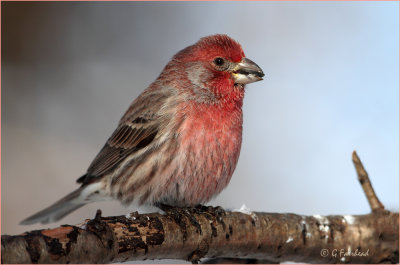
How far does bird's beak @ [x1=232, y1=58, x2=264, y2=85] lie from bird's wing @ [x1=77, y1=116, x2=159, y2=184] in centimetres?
88

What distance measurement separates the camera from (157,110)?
188 inches

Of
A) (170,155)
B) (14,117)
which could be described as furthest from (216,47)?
(14,117)

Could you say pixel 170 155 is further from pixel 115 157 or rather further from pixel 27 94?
pixel 27 94

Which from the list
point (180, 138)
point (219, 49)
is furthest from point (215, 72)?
point (180, 138)

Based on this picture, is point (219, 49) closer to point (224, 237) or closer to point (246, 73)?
point (246, 73)

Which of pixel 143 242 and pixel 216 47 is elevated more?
pixel 216 47

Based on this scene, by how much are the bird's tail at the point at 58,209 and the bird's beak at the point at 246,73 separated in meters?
1.82

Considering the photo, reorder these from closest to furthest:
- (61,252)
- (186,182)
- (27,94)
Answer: (61,252), (186,182), (27,94)

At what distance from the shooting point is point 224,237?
4164 mm

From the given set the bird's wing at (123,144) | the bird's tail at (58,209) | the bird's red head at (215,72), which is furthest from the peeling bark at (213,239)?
the bird's tail at (58,209)

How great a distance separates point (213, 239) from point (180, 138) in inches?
35.8

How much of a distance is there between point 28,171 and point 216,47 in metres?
3.01

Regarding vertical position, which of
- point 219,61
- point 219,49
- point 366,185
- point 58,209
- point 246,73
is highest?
point 219,49

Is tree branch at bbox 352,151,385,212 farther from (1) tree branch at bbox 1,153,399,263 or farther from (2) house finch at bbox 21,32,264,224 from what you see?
(2) house finch at bbox 21,32,264,224
